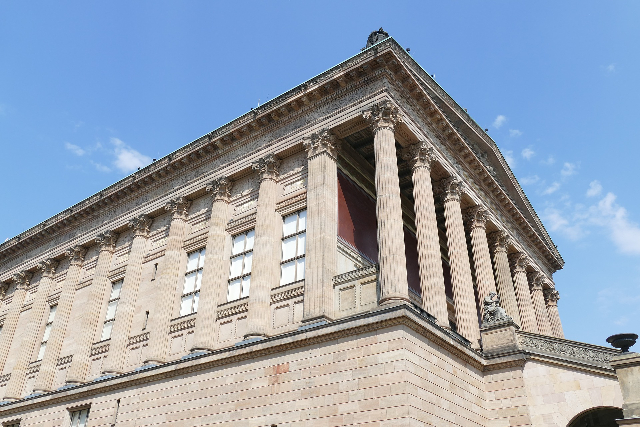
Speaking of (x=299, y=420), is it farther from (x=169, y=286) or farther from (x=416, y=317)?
(x=169, y=286)

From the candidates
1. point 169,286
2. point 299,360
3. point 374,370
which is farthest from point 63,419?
point 374,370

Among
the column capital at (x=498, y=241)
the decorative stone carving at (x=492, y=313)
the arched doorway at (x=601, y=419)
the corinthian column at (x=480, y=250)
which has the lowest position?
the arched doorway at (x=601, y=419)

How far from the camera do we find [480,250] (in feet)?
92.5

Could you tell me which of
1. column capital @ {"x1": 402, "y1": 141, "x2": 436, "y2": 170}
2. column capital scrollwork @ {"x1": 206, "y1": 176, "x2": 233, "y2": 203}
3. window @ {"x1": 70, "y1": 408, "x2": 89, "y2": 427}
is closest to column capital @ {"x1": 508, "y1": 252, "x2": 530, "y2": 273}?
column capital @ {"x1": 402, "y1": 141, "x2": 436, "y2": 170}

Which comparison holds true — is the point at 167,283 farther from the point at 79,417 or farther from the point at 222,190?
the point at 79,417

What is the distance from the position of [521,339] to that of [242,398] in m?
10.5

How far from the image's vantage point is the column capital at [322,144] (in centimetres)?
2317

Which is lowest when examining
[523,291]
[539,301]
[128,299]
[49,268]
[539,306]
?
[128,299]

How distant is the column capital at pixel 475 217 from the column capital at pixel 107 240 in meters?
19.3

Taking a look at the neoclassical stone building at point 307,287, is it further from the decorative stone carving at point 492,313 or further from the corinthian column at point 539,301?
the corinthian column at point 539,301

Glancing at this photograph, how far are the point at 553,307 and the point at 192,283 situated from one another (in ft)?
86.7

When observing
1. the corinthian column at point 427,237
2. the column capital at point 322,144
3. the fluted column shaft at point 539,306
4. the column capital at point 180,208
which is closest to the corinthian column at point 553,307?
the fluted column shaft at point 539,306

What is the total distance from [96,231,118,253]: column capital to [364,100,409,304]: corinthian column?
16602mm

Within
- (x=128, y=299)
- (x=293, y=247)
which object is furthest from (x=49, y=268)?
(x=293, y=247)
